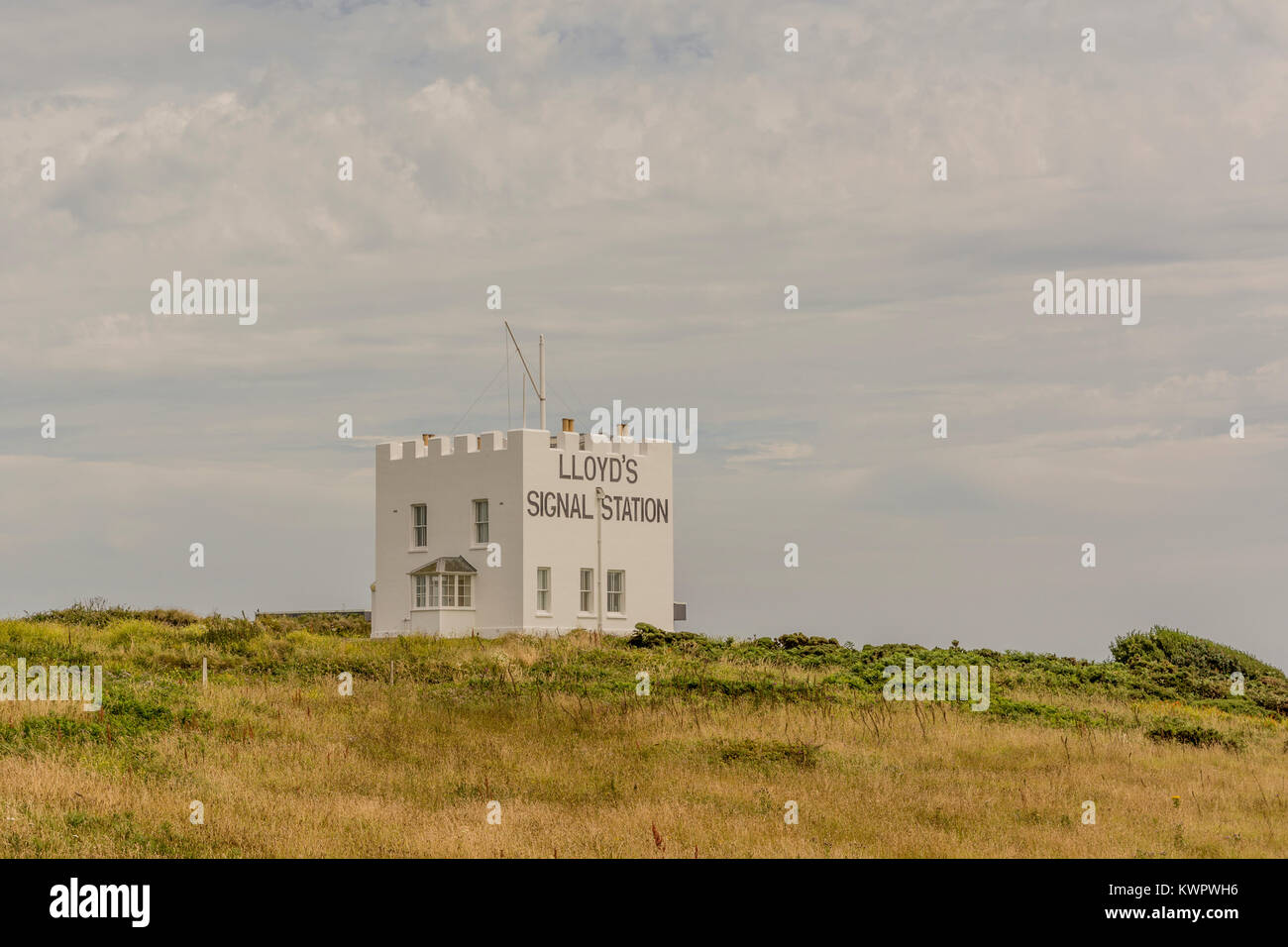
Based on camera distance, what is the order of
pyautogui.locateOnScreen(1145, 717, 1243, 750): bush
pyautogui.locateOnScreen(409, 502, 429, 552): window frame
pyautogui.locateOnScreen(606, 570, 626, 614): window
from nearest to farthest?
pyautogui.locateOnScreen(1145, 717, 1243, 750): bush, pyautogui.locateOnScreen(606, 570, 626, 614): window, pyautogui.locateOnScreen(409, 502, 429, 552): window frame

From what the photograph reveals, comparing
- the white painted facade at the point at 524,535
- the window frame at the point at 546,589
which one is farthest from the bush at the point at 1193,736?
the window frame at the point at 546,589

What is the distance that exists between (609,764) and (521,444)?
76.8 ft

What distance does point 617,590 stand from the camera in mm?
41156

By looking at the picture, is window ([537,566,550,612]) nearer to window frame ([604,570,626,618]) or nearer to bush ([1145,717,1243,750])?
window frame ([604,570,626,618])

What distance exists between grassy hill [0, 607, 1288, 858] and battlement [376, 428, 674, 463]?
43.4ft

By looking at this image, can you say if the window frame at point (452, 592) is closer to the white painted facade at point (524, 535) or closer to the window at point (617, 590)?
the white painted facade at point (524, 535)

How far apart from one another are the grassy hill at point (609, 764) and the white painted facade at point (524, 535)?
12167 mm

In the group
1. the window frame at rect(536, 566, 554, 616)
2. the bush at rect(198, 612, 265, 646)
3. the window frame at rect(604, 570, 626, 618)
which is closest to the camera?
the bush at rect(198, 612, 265, 646)

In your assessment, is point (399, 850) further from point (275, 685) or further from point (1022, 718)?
point (1022, 718)

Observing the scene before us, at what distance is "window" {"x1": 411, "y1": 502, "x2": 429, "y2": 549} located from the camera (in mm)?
42094

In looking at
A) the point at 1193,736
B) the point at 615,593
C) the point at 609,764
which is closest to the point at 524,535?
the point at 615,593

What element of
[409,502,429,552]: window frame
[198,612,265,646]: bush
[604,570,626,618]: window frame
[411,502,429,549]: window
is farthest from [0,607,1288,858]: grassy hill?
[411,502,429,549]: window

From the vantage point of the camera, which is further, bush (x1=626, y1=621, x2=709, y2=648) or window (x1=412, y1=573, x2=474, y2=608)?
window (x1=412, y1=573, x2=474, y2=608)

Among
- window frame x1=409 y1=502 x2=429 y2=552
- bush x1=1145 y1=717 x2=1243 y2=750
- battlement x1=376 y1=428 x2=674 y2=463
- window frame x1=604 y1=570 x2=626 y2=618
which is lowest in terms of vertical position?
bush x1=1145 y1=717 x2=1243 y2=750
